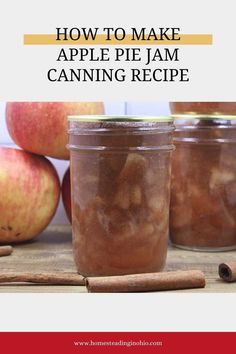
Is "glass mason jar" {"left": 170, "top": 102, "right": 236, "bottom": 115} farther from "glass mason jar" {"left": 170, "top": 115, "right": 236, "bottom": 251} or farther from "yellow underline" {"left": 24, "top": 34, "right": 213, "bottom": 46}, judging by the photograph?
"yellow underline" {"left": 24, "top": 34, "right": 213, "bottom": 46}

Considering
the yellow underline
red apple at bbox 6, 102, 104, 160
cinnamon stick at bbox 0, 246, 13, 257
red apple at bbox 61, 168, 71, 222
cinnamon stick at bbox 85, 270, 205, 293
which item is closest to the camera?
cinnamon stick at bbox 85, 270, 205, 293

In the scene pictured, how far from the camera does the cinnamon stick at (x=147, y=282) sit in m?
0.93

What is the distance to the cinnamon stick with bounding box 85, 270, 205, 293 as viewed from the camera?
0.93 metres

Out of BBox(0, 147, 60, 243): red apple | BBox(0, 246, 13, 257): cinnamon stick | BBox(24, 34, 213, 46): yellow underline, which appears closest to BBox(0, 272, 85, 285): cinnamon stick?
BBox(0, 246, 13, 257): cinnamon stick

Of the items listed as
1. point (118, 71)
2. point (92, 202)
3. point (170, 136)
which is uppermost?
point (118, 71)

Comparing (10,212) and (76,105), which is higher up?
(76,105)

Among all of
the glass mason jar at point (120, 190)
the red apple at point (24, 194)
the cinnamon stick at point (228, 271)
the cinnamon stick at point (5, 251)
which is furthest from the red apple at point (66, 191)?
the cinnamon stick at point (228, 271)

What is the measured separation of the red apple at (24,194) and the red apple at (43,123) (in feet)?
0.12

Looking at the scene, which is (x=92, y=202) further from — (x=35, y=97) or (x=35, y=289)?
(x=35, y=97)

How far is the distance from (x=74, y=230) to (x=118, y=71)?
29 centimetres

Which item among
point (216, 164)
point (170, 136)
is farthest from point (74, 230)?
point (216, 164)

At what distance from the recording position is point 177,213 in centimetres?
125

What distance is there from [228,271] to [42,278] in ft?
1.01

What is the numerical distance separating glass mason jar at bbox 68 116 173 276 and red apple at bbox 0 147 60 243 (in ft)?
0.88
